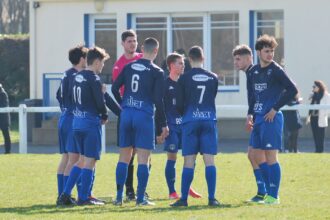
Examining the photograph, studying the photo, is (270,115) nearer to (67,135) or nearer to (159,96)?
(159,96)

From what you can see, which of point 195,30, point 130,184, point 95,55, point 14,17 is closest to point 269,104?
point 95,55

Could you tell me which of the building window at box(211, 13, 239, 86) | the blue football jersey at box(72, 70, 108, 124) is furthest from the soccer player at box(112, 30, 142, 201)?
the building window at box(211, 13, 239, 86)

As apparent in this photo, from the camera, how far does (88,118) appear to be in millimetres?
14188

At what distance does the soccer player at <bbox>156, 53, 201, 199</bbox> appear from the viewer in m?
15.3

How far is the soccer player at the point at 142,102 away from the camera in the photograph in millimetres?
13961

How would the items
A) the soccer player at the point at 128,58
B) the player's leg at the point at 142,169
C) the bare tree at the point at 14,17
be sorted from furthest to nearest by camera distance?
1. the bare tree at the point at 14,17
2. the soccer player at the point at 128,58
3. the player's leg at the point at 142,169

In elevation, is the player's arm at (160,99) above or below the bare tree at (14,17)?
below

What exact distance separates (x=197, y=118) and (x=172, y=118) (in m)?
1.61

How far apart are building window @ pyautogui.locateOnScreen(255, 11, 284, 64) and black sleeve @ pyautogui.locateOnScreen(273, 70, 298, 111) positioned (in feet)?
61.4

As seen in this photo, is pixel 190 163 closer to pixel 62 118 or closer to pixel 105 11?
pixel 62 118

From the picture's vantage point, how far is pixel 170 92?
15.5 m

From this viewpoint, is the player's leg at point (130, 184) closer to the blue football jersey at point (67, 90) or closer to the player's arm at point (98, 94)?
the blue football jersey at point (67, 90)

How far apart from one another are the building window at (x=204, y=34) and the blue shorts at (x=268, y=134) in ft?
62.2

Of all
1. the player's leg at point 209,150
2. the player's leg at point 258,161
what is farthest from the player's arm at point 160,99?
the player's leg at point 258,161
